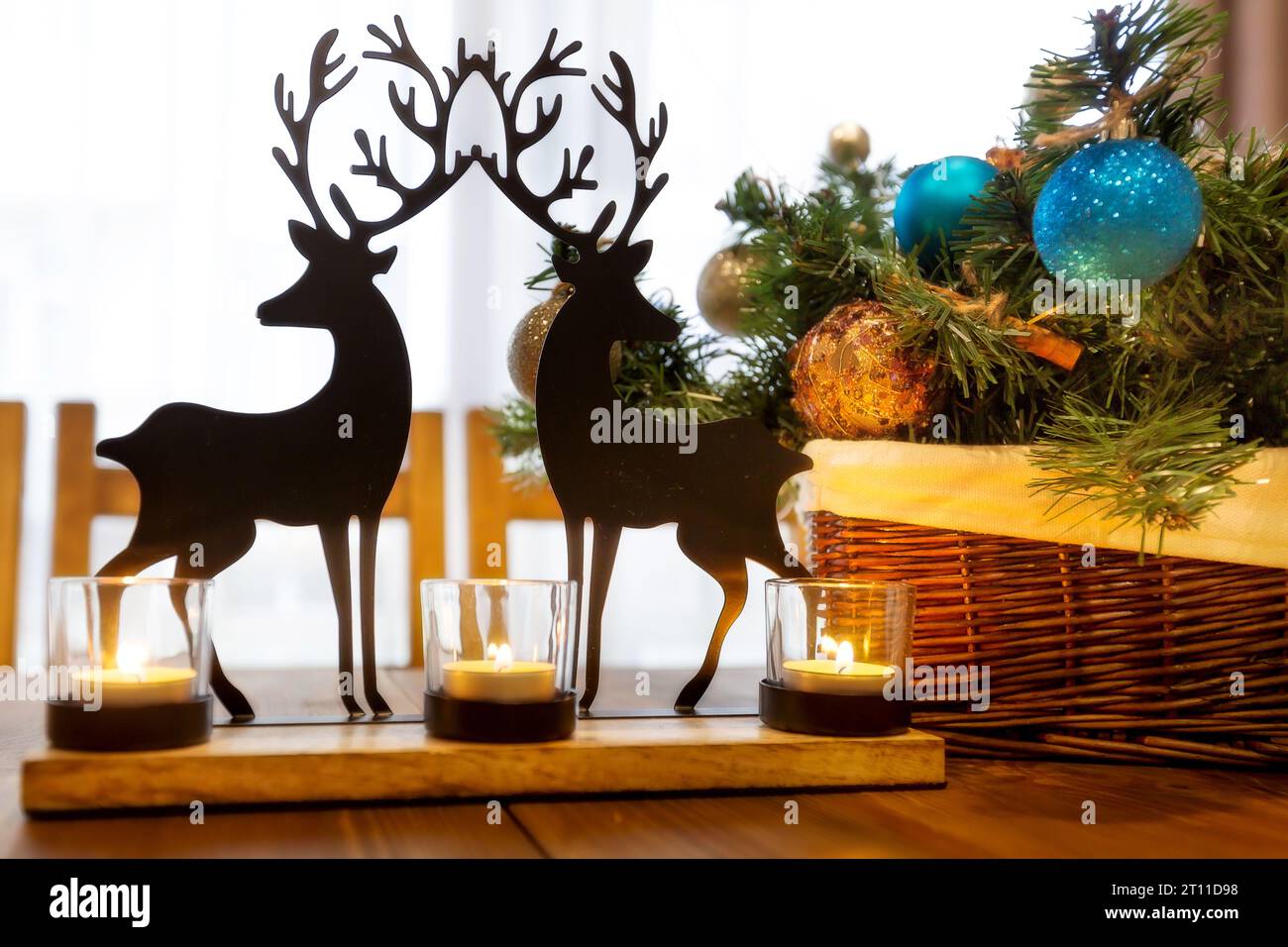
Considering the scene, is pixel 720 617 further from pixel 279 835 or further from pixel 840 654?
pixel 279 835

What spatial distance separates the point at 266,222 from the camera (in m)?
1.70

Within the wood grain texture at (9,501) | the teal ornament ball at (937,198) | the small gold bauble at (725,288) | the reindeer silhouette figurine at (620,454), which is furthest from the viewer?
the wood grain texture at (9,501)

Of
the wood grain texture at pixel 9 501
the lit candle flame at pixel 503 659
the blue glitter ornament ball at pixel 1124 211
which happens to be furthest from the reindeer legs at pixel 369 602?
the wood grain texture at pixel 9 501

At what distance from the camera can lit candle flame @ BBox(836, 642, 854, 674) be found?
627mm

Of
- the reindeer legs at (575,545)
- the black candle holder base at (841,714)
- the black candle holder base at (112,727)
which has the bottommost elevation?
the black candle holder base at (841,714)

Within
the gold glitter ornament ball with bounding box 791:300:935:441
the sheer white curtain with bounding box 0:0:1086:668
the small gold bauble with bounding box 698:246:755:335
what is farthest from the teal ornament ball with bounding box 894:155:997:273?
the sheer white curtain with bounding box 0:0:1086:668

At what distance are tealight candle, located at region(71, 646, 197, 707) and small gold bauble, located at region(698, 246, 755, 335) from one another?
2.17 ft

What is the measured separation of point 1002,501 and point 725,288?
19.0 inches

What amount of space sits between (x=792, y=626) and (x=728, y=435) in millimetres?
133

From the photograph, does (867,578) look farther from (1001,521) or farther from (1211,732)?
(1211,732)

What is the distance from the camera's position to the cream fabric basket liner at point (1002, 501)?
0.62 m

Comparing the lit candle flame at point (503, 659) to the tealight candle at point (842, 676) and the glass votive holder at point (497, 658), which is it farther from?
the tealight candle at point (842, 676)

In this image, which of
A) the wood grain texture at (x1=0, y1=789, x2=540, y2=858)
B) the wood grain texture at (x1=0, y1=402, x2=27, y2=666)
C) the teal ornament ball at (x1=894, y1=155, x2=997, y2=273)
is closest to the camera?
the wood grain texture at (x1=0, y1=789, x2=540, y2=858)

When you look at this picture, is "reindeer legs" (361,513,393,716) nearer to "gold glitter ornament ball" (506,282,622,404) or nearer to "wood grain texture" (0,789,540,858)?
"wood grain texture" (0,789,540,858)
